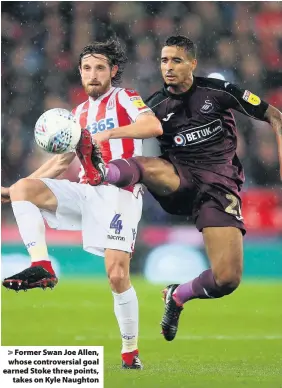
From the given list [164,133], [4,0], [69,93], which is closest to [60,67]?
[69,93]

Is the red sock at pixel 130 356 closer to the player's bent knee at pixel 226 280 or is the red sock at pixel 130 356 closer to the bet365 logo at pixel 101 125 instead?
the player's bent knee at pixel 226 280

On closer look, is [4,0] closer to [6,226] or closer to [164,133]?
[6,226]

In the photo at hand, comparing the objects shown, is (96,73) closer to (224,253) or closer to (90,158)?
(90,158)

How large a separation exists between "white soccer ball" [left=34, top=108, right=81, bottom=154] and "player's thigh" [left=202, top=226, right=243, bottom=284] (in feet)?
4.22

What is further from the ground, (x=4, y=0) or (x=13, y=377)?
(x=4, y=0)

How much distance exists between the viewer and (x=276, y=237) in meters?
9.18

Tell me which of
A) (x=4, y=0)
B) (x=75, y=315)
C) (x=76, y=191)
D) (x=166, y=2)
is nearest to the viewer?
(x=76, y=191)

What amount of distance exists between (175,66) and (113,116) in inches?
20.7

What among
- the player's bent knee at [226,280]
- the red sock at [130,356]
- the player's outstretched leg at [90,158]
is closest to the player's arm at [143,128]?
the player's outstretched leg at [90,158]

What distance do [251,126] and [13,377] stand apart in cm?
447

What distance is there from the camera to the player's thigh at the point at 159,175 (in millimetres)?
5211

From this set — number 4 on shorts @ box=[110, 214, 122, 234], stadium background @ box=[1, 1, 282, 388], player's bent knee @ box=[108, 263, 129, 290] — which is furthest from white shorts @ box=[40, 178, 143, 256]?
stadium background @ box=[1, 1, 282, 388]

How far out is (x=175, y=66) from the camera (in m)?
5.56

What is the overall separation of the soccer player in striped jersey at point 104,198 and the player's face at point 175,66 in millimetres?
241
